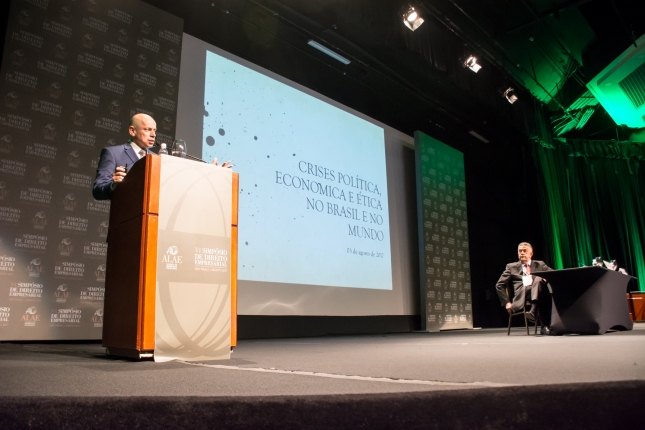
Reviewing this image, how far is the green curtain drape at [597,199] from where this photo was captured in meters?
10.1

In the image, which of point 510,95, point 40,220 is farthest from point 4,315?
point 510,95

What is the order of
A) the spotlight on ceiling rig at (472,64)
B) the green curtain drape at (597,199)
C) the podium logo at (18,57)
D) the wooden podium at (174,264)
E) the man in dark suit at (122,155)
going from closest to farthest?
the wooden podium at (174,264) → the man in dark suit at (122,155) → the podium logo at (18,57) → the spotlight on ceiling rig at (472,64) → the green curtain drape at (597,199)

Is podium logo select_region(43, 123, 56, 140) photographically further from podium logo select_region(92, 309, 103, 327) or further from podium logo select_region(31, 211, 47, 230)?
podium logo select_region(92, 309, 103, 327)

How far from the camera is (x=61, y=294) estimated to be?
407 centimetres

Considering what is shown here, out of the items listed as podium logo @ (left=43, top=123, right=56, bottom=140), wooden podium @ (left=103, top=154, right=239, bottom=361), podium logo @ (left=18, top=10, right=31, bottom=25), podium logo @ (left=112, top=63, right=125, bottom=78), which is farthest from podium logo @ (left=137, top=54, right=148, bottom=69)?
wooden podium @ (left=103, top=154, right=239, bottom=361)

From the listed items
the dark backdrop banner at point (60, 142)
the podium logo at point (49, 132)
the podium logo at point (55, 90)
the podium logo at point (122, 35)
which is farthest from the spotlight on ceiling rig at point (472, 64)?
the podium logo at point (49, 132)

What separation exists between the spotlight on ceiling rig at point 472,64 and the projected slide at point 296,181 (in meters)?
1.72

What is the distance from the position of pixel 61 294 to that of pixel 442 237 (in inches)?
225

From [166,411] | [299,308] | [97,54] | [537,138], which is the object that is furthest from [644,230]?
[166,411]

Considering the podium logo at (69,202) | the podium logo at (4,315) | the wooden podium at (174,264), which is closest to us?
the wooden podium at (174,264)

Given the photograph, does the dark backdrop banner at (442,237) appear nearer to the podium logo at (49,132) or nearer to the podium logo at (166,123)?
the podium logo at (166,123)

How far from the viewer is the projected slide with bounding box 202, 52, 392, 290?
5.13 m

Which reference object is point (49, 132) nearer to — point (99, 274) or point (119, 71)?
point (119, 71)

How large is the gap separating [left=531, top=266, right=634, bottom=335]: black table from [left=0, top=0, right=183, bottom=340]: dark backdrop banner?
3968mm
